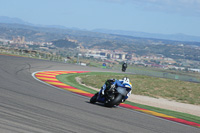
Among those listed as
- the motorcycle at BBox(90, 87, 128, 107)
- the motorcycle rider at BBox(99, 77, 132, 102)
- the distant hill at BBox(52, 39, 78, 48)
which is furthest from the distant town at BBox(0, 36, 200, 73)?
the motorcycle at BBox(90, 87, 128, 107)

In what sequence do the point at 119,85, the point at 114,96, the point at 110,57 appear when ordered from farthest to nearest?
the point at 110,57, the point at 114,96, the point at 119,85

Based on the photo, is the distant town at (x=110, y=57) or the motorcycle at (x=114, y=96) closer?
the motorcycle at (x=114, y=96)

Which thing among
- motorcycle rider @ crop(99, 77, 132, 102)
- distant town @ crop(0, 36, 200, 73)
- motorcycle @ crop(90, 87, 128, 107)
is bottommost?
distant town @ crop(0, 36, 200, 73)

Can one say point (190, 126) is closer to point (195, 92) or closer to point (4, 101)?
point (4, 101)

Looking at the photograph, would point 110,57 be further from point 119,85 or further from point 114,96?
point 119,85

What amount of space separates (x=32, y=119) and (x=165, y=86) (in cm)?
2306

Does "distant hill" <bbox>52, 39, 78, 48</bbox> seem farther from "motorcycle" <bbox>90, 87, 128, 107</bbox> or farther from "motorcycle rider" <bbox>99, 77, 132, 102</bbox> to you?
"motorcycle" <bbox>90, 87, 128, 107</bbox>

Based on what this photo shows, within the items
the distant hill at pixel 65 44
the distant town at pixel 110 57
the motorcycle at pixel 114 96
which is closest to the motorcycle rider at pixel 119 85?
the motorcycle at pixel 114 96

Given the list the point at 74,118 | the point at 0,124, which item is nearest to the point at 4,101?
the point at 74,118

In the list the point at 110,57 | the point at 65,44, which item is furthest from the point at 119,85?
the point at 65,44

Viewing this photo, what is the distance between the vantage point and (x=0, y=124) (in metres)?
6.82

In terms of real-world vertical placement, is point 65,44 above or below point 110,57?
above

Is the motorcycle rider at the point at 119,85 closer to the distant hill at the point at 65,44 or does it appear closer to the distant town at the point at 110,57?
the distant town at the point at 110,57

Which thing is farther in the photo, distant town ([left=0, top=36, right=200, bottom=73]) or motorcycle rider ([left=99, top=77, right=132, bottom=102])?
distant town ([left=0, top=36, right=200, bottom=73])
